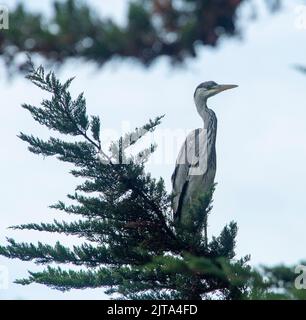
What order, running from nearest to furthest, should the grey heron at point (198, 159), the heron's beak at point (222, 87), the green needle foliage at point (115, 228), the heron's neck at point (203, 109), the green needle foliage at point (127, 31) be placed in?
the green needle foliage at point (127, 31) < the green needle foliage at point (115, 228) < the grey heron at point (198, 159) < the heron's beak at point (222, 87) < the heron's neck at point (203, 109)

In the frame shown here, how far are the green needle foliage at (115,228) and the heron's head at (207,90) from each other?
4.16 meters

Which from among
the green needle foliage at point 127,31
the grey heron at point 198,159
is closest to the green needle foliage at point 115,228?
the grey heron at point 198,159

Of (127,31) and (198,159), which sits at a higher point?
(198,159)

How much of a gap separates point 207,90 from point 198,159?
3.90 ft

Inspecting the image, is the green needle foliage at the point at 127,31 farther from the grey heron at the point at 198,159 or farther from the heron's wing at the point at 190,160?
the heron's wing at the point at 190,160

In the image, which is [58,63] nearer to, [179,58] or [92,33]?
[92,33]

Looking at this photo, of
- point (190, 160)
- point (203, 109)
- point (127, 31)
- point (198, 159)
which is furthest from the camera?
point (203, 109)

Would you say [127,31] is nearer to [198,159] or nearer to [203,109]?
[198,159]

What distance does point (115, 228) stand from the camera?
6.41m

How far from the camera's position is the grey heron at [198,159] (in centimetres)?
956

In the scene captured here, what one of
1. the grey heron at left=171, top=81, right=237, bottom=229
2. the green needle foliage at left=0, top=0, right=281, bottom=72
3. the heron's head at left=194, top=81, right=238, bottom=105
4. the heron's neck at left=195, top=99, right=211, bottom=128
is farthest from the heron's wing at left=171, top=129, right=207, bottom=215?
the green needle foliage at left=0, top=0, right=281, bottom=72

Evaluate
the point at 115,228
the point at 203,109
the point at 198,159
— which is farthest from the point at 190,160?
the point at 115,228
